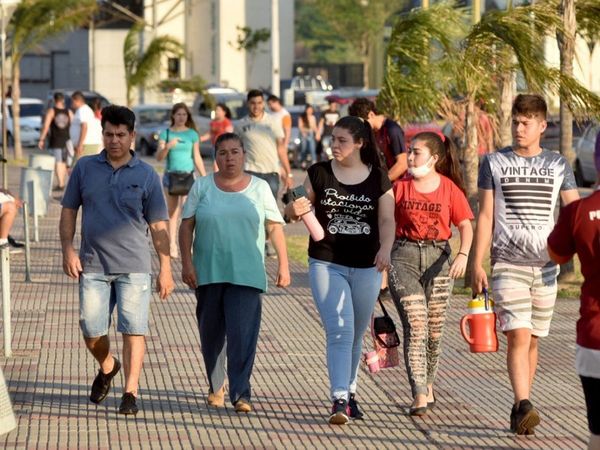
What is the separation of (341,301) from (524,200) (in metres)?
1.12

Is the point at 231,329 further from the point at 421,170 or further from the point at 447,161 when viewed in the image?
the point at 447,161

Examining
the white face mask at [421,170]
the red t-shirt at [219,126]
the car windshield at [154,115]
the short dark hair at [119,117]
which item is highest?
the short dark hair at [119,117]

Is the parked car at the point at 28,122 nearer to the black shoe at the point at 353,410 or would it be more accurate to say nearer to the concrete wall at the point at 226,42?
the concrete wall at the point at 226,42

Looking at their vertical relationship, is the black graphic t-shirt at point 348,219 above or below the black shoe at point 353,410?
above

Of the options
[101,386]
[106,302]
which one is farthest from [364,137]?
[101,386]

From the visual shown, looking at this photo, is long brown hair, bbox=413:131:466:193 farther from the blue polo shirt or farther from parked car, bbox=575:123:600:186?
parked car, bbox=575:123:600:186

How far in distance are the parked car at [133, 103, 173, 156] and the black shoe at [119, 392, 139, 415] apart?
109 ft

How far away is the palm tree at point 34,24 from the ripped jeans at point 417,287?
28438 mm

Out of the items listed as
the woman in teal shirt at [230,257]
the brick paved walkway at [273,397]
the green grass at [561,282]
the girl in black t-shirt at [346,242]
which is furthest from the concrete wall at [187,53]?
the girl in black t-shirt at [346,242]

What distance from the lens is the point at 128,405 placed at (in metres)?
8.45

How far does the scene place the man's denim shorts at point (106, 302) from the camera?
27.7ft

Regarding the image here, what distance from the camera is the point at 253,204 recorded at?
28.1ft

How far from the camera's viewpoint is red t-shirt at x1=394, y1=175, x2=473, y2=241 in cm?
846

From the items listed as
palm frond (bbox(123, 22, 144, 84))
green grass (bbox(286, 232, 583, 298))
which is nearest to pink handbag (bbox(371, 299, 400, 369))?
green grass (bbox(286, 232, 583, 298))
